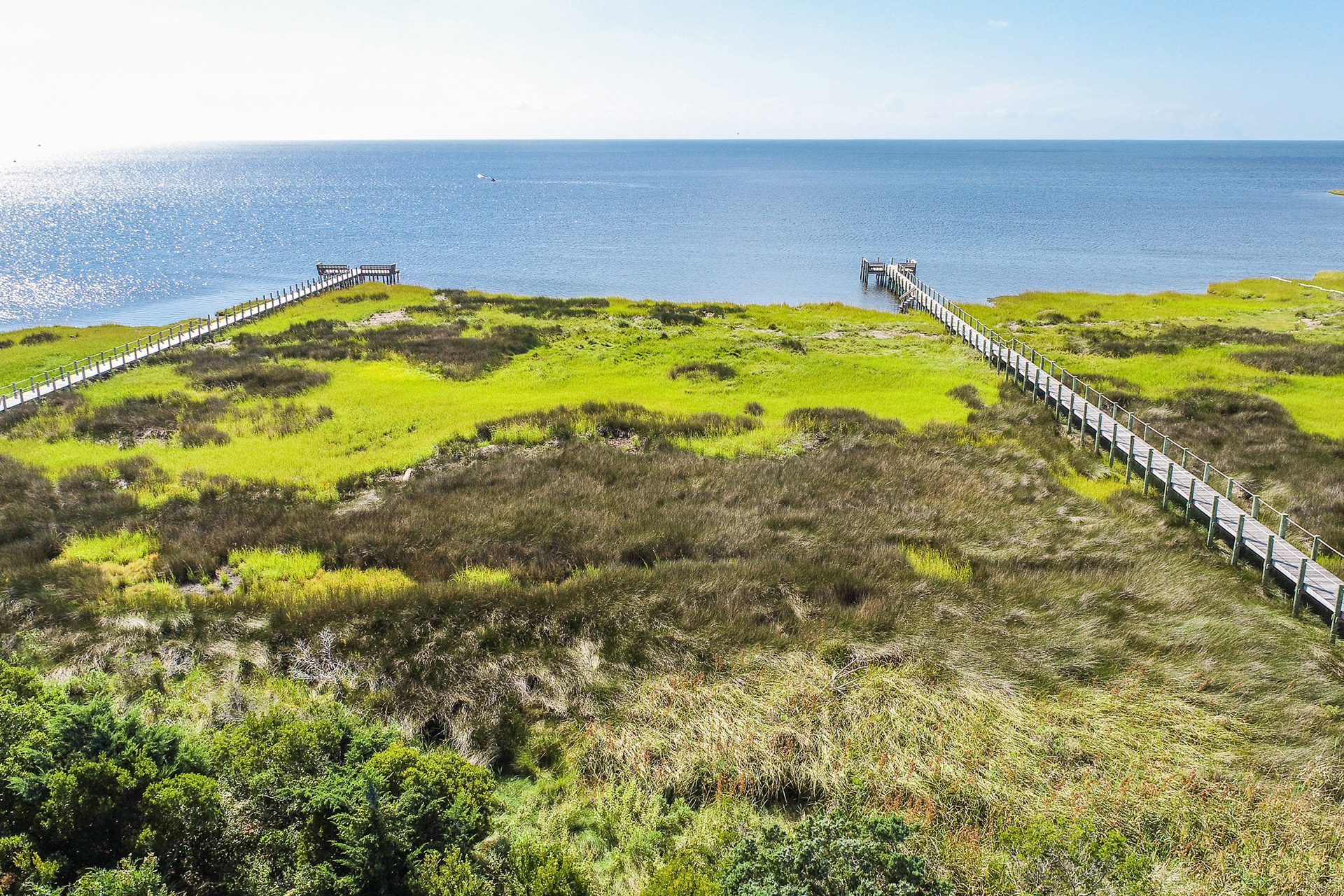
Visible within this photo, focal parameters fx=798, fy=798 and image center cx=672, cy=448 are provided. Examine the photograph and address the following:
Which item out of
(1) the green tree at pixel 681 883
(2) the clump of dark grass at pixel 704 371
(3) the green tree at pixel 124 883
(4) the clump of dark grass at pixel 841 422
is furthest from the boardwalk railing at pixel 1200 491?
(3) the green tree at pixel 124 883

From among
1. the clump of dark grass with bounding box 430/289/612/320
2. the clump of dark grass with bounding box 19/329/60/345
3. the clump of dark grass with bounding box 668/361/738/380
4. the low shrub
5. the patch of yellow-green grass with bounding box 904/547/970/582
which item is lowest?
the patch of yellow-green grass with bounding box 904/547/970/582

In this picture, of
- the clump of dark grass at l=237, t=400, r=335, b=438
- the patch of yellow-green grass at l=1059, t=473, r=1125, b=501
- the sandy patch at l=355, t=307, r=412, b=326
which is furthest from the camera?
the sandy patch at l=355, t=307, r=412, b=326

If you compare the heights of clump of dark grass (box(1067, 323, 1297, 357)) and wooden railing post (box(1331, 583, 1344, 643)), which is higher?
clump of dark grass (box(1067, 323, 1297, 357))

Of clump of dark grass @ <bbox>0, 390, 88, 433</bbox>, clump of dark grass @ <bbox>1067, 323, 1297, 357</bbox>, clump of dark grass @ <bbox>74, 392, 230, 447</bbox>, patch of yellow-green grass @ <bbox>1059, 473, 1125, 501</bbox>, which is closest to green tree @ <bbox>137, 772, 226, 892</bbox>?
clump of dark grass @ <bbox>74, 392, 230, 447</bbox>

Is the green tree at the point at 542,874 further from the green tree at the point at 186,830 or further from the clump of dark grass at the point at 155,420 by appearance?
the clump of dark grass at the point at 155,420

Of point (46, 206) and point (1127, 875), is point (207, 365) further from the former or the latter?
point (46, 206)

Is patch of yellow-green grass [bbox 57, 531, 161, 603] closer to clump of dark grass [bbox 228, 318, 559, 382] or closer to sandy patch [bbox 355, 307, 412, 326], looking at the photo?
clump of dark grass [bbox 228, 318, 559, 382]
